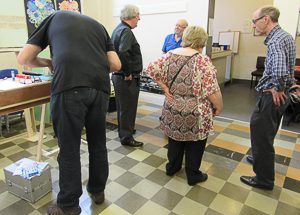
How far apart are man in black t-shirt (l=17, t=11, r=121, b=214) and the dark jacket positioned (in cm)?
85

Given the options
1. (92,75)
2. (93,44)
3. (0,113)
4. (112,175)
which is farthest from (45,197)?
(93,44)

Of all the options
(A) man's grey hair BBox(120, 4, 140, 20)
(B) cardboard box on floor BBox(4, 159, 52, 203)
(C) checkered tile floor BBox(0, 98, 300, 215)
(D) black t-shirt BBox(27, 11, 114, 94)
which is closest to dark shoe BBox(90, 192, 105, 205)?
(C) checkered tile floor BBox(0, 98, 300, 215)

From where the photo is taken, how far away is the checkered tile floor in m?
1.87

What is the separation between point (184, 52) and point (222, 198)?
4.04ft

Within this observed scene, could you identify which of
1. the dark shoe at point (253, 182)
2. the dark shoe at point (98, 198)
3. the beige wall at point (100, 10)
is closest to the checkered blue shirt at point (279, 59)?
the dark shoe at point (253, 182)

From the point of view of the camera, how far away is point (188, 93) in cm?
189

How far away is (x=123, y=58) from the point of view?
2557mm

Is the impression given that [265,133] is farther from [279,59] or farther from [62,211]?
[62,211]

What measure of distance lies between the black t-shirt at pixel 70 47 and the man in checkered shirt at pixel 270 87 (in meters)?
1.27

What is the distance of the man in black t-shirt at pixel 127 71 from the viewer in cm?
255

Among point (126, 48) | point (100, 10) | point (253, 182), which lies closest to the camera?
point (253, 182)

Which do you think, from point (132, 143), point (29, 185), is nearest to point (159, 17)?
point (132, 143)

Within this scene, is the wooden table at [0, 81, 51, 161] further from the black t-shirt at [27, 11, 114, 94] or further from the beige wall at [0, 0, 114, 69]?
the beige wall at [0, 0, 114, 69]

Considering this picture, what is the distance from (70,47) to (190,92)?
93cm
